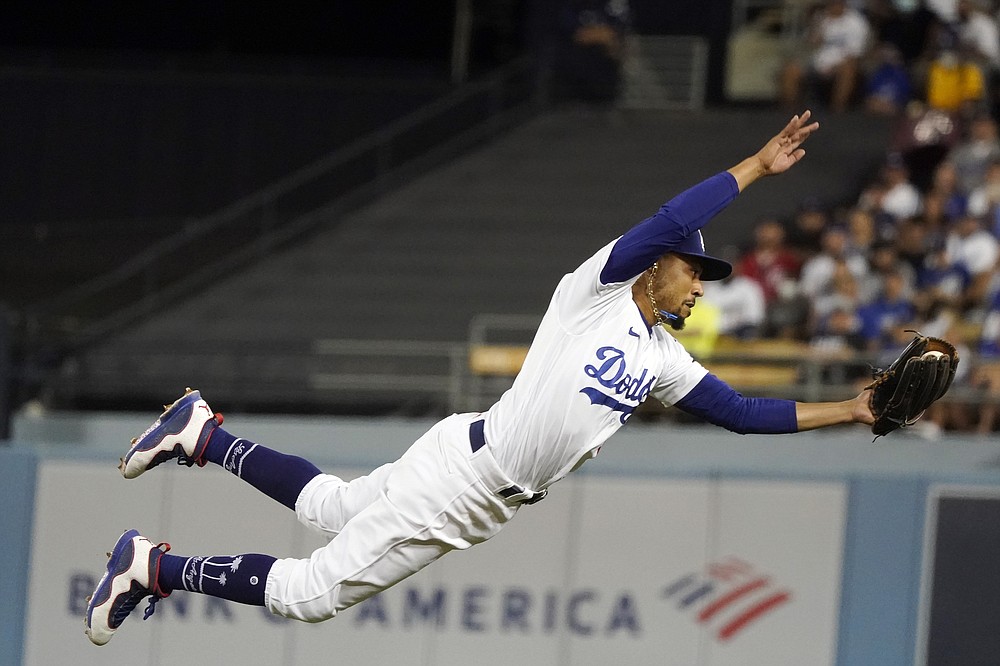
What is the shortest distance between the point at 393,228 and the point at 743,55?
382 cm

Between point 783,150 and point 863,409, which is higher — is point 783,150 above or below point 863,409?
above

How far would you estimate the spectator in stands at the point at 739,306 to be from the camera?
38.2 ft

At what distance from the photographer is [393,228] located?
1482 centimetres

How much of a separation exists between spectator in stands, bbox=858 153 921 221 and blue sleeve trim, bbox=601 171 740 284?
6711mm

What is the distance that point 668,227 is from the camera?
561 centimetres

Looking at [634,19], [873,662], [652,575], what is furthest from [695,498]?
[634,19]

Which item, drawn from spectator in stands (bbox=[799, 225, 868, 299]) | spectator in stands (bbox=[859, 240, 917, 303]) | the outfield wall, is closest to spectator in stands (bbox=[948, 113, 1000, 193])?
spectator in stands (bbox=[859, 240, 917, 303])

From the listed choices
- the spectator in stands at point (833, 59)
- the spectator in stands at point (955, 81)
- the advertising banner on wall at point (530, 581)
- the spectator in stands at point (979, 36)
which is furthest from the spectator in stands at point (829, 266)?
the spectator in stands at point (833, 59)

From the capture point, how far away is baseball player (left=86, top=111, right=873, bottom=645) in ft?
19.0

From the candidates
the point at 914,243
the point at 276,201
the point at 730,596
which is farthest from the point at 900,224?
the point at 276,201

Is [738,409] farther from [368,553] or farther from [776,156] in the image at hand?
[368,553]

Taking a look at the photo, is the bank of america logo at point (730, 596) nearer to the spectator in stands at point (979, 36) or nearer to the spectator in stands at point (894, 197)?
the spectator in stands at point (894, 197)

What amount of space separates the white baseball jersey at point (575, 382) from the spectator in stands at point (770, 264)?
5924mm

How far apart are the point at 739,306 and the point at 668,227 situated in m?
6.18
